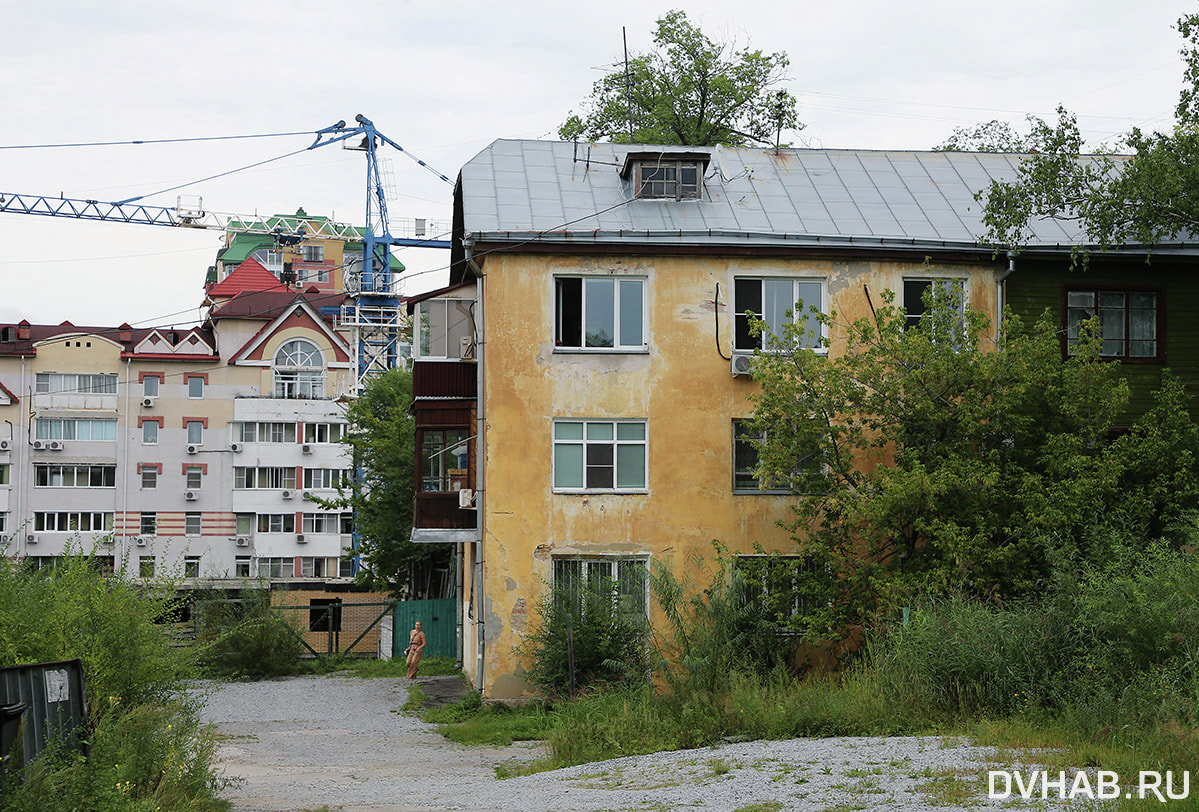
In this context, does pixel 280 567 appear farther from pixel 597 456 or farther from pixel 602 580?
pixel 602 580

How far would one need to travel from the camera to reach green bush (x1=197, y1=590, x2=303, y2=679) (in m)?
29.1

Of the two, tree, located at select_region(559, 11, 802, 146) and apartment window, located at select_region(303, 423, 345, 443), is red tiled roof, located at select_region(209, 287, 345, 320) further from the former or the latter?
tree, located at select_region(559, 11, 802, 146)

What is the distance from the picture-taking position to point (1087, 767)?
12430 mm

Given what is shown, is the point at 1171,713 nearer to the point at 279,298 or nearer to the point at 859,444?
the point at 859,444

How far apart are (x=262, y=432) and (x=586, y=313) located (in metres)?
46.5

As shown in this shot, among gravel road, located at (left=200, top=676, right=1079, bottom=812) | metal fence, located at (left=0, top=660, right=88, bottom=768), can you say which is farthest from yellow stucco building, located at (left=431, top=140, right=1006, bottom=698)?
metal fence, located at (left=0, top=660, right=88, bottom=768)

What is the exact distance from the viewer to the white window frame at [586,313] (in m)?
23.6

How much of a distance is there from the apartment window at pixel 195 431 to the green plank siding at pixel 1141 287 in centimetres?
5106

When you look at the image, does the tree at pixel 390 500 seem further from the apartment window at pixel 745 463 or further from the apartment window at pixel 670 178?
the apartment window at pixel 745 463

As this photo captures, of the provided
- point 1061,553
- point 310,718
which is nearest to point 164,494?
point 310,718

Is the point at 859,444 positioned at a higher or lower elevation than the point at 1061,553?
higher

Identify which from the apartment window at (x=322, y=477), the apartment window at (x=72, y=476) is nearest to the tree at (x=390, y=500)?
the apartment window at (x=322, y=477)

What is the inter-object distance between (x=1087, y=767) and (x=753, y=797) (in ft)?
11.4

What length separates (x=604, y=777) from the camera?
45.4 ft
